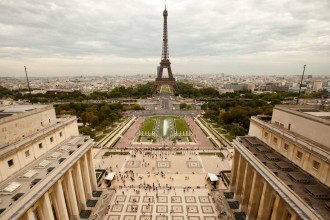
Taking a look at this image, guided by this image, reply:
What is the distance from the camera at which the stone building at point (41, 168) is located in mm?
21672

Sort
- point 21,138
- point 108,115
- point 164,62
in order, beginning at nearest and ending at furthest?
point 21,138 < point 108,115 < point 164,62

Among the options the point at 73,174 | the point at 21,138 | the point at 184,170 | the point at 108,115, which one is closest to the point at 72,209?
the point at 73,174

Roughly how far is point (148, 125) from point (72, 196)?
186 ft

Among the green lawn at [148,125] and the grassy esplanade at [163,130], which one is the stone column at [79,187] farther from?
the green lawn at [148,125]

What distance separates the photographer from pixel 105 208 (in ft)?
114

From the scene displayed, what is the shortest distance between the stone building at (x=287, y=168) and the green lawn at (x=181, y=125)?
4378 cm

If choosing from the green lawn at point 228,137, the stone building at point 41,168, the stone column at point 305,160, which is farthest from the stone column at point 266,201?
the green lawn at point 228,137

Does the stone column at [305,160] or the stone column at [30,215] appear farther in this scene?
the stone column at [305,160]

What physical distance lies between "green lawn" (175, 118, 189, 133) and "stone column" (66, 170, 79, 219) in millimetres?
50872

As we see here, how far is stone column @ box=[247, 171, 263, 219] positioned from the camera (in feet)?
95.9

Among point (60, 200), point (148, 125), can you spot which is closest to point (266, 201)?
point (60, 200)

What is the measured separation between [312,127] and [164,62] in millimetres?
165258

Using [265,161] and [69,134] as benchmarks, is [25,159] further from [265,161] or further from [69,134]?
[265,161]

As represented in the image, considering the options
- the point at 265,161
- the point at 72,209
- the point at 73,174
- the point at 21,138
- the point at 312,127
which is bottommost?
the point at 72,209
